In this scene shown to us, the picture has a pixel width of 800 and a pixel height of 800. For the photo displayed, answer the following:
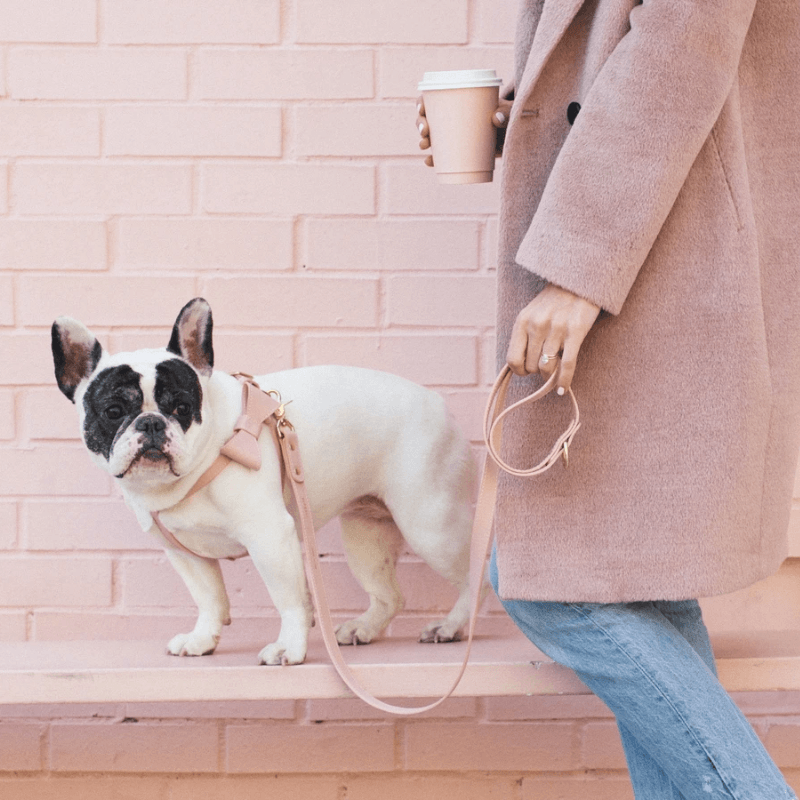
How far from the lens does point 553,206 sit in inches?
36.7

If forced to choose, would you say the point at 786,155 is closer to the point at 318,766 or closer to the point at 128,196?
the point at 128,196

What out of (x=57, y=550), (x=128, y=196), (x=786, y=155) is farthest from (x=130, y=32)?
(x=786, y=155)

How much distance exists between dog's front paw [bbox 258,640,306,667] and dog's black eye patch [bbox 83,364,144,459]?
0.32 m

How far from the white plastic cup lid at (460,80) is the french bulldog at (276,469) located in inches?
15.7

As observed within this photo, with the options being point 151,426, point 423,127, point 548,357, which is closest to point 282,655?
point 151,426

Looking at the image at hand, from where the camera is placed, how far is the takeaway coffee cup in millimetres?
1118

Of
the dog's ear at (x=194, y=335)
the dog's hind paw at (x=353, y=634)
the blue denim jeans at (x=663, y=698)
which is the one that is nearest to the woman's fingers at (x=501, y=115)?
the dog's ear at (x=194, y=335)

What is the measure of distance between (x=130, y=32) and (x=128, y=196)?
27cm

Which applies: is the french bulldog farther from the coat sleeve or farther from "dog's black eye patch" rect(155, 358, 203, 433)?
the coat sleeve

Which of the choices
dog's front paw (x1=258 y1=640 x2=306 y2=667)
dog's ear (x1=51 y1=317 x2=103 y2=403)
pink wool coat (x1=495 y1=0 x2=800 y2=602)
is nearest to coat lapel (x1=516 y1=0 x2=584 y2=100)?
pink wool coat (x1=495 y1=0 x2=800 y2=602)

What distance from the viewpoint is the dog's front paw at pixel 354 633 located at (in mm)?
1504

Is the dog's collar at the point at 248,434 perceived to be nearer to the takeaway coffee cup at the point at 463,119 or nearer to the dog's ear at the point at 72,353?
the dog's ear at the point at 72,353

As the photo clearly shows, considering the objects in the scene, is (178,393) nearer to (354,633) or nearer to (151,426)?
(151,426)

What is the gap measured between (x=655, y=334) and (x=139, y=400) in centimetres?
62
